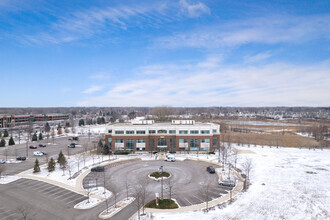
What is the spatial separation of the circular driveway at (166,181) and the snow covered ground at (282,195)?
3.44m

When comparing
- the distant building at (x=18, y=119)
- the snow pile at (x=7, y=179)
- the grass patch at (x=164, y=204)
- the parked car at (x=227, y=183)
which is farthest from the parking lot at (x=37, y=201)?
the distant building at (x=18, y=119)

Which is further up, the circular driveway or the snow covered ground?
the snow covered ground

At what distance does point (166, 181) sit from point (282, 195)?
1617 centimetres

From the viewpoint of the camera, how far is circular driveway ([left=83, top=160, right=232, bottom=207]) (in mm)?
Answer: 26847

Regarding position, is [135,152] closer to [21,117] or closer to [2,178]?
[2,178]

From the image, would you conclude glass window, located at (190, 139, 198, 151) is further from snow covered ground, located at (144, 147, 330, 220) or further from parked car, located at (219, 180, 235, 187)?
parked car, located at (219, 180, 235, 187)

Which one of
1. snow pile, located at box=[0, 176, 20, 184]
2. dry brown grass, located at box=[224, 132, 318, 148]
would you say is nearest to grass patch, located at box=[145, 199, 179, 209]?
snow pile, located at box=[0, 176, 20, 184]

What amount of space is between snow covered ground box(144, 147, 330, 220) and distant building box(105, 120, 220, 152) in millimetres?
14740

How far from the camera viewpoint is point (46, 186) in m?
29.8

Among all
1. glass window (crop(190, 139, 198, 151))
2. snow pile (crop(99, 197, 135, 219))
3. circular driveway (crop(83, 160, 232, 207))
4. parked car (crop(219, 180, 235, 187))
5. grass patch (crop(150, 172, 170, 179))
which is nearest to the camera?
snow pile (crop(99, 197, 135, 219))

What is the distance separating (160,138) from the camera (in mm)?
53906

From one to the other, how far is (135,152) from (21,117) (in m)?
107

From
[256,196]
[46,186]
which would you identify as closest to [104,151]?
[46,186]

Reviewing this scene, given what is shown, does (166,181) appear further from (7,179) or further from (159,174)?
(7,179)
